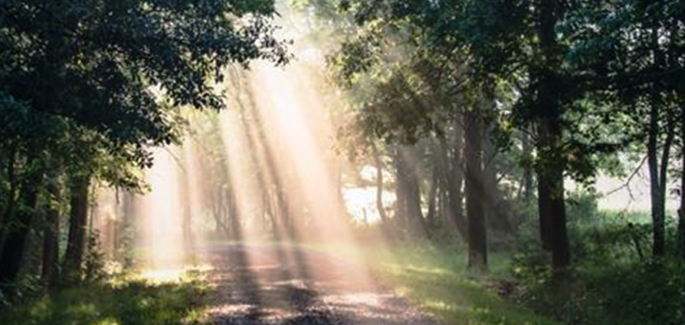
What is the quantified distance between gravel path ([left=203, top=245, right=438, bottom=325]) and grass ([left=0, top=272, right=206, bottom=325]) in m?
0.76

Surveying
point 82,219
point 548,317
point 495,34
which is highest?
point 495,34

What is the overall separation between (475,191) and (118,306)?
13997 mm

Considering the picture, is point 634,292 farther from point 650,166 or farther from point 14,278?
point 14,278

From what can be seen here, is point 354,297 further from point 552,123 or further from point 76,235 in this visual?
point 76,235

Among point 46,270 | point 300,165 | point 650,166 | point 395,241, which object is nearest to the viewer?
point 650,166

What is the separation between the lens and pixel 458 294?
1984cm

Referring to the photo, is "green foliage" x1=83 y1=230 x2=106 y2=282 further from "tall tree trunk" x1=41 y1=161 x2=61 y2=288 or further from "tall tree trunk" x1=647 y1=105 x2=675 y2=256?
"tall tree trunk" x1=647 y1=105 x2=675 y2=256

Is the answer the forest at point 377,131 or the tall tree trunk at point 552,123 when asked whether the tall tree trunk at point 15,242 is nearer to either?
the forest at point 377,131

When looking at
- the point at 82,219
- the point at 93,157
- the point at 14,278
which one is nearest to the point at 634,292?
the point at 93,157

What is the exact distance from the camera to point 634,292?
16.5 m

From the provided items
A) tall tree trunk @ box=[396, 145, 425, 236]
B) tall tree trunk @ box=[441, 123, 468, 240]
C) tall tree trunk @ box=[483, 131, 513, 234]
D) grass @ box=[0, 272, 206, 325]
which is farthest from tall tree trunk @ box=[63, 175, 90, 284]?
tall tree trunk @ box=[396, 145, 425, 236]

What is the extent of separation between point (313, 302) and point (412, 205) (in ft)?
123

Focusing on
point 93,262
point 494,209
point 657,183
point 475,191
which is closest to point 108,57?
point 657,183

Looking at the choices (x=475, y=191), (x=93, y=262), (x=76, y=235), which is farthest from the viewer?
(x=93, y=262)
